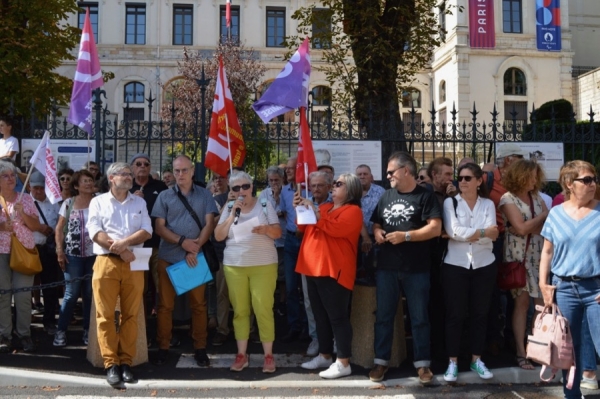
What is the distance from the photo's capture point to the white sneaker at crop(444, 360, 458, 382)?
5.63 meters

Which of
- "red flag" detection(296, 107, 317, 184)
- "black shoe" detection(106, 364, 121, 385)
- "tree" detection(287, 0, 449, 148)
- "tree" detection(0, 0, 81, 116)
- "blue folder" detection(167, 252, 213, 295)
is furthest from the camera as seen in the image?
"tree" detection(0, 0, 81, 116)

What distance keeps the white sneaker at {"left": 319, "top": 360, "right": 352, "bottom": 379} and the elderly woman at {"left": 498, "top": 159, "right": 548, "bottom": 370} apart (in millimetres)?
1778

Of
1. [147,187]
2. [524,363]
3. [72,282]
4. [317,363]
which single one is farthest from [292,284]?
[524,363]

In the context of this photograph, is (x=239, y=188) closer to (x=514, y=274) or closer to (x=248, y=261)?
(x=248, y=261)

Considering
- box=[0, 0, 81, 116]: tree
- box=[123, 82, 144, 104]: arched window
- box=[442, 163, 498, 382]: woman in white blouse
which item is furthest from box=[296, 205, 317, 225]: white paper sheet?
Result: box=[123, 82, 144, 104]: arched window

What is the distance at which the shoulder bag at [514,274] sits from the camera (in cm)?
593

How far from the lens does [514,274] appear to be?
5953mm

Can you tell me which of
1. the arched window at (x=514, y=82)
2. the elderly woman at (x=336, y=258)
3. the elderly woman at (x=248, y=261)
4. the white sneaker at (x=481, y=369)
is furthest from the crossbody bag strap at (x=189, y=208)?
the arched window at (x=514, y=82)

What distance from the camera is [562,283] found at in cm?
477

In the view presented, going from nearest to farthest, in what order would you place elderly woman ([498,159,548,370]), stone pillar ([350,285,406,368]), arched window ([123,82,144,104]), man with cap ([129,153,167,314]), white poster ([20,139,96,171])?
elderly woman ([498,159,548,370]), stone pillar ([350,285,406,368]), man with cap ([129,153,167,314]), white poster ([20,139,96,171]), arched window ([123,82,144,104])

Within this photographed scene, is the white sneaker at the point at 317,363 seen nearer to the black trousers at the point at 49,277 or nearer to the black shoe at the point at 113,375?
the black shoe at the point at 113,375

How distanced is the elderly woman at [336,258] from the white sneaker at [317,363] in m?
0.18

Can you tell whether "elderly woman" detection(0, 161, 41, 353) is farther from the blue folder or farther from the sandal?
the sandal

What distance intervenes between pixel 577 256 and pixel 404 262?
1.53m
